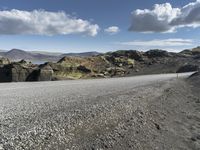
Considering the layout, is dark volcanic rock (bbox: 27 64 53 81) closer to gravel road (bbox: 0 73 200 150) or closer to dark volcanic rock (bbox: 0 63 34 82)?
dark volcanic rock (bbox: 0 63 34 82)

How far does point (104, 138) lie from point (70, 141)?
1.64m

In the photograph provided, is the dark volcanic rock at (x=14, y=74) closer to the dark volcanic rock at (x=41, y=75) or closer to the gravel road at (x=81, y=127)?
→ the dark volcanic rock at (x=41, y=75)

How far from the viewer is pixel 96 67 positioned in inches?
3632

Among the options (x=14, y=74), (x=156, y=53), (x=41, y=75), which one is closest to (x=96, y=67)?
(x=156, y=53)

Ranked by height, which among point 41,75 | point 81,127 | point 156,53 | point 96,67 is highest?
point 156,53

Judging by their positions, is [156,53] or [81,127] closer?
[81,127]

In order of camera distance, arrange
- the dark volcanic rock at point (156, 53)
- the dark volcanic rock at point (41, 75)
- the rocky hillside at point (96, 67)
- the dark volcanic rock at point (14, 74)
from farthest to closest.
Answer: the dark volcanic rock at point (156, 53), the rocky hillside at point (96, 67), the dark volcanic rock at point (41, 75), the dark volcanic rock at point (14, 74)

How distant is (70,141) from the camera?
957 centimetres

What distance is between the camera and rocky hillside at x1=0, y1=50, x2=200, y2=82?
1791 inches

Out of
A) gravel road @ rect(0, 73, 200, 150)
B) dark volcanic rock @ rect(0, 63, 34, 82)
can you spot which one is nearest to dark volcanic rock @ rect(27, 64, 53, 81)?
dark volcanic rock @ rect(0, 63, 34, 82)

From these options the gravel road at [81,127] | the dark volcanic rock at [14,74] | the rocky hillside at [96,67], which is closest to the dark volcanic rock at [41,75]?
the rocky hillside at [96,67]

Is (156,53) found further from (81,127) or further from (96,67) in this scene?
(81,127)

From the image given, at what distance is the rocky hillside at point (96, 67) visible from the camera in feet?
149

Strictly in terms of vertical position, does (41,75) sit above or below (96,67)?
above
